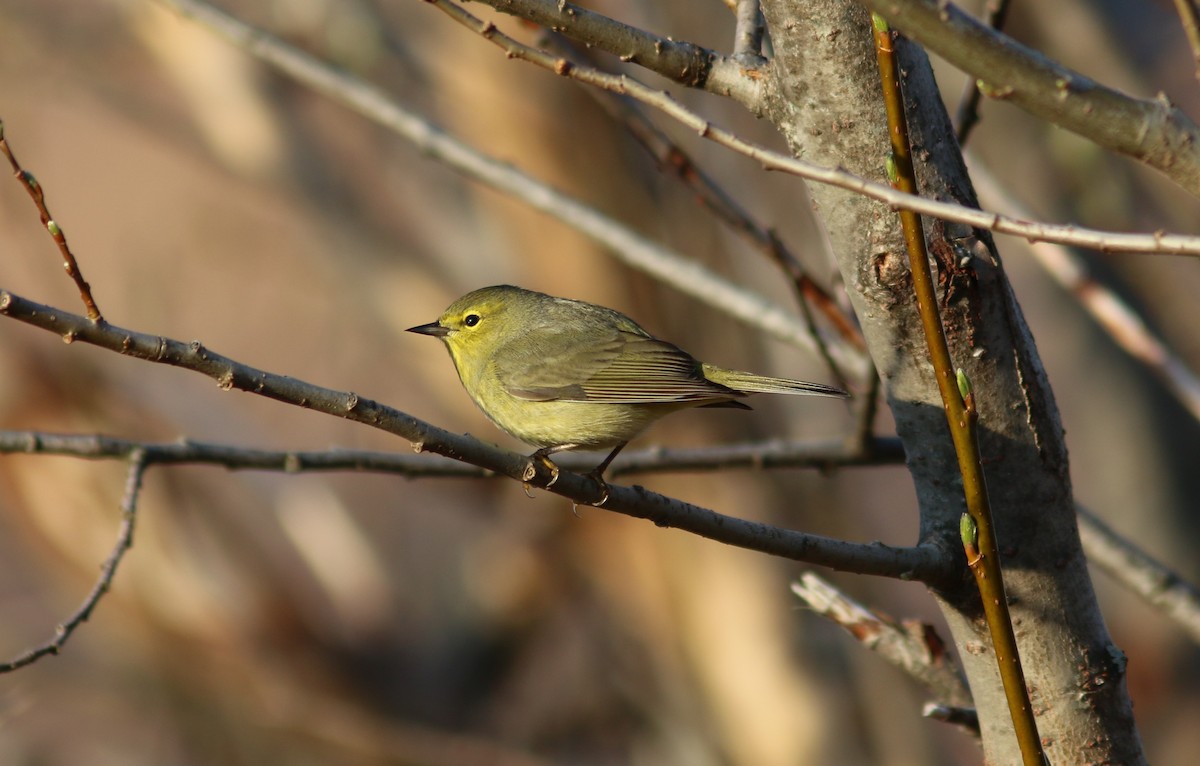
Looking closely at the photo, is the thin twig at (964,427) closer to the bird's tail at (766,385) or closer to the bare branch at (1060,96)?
the bare branch at (1060,96)

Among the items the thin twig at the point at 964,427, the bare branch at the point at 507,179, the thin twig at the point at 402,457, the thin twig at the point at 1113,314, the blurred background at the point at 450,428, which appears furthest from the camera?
the blurred background at the point at 450,428

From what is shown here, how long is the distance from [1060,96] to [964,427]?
595 mm

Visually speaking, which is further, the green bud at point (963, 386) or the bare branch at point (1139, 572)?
the bare branch at point (1139, 572)

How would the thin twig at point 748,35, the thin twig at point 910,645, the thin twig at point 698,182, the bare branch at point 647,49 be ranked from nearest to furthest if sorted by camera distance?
the bare branch at point 647,49 < the thin twig at point 748,35 < the thin twig at point 910,645 < the thin twig at point 698,182

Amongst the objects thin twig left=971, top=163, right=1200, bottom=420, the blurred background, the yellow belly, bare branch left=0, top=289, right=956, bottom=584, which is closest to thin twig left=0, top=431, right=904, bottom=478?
the yellow belly

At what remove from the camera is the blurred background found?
277 inches

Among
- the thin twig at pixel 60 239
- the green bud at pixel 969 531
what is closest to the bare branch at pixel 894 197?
the green bud at pixel 969 531

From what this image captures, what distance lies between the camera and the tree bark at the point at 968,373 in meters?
2.20

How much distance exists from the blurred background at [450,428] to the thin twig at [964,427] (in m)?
4.14

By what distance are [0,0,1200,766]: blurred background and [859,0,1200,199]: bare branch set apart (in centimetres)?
448

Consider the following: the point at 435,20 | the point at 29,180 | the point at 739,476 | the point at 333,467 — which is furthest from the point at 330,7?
the point at 29,180

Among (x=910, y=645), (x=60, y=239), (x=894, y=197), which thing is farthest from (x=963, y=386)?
(x=60, y=239)

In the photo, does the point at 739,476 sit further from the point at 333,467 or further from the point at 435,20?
the point at 333,467

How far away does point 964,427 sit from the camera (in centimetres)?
194
